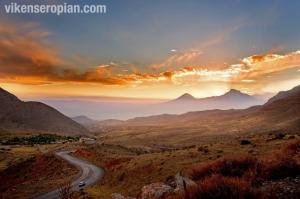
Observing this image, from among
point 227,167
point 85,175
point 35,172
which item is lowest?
point 35,172

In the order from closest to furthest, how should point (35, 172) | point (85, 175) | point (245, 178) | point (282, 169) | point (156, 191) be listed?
point (245, 178) → point (282, 169) → point (156, 191) → point (85, 175) → point (35, 172)

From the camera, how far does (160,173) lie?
33.1 metres

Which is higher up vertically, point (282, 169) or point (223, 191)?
point (223, 191)

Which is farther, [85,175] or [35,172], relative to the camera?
[35,172]

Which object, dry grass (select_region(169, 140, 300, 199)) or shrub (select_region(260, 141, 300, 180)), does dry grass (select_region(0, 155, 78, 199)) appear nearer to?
dry grass (select_region(169, 140, 300, 199))

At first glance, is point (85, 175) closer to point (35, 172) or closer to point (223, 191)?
point (35, 172)

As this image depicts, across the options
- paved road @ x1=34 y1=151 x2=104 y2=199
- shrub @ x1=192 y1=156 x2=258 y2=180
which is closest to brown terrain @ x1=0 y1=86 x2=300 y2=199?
shrub @ x1=192 y1=156 x2=258 y2=180

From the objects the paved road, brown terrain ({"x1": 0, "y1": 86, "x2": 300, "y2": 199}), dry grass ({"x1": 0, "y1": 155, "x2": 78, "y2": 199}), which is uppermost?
brown terrain ({"x1": 0, "y1": 86, "x2": 300, "y2": 199})

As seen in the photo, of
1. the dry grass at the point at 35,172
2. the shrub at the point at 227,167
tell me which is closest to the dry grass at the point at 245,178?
the shrub at the point at 227,167

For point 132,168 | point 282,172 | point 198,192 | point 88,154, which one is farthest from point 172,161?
point 88,154

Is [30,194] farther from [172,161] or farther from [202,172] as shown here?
[202,172]

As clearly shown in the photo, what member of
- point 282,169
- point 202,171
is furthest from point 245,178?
point 202,171

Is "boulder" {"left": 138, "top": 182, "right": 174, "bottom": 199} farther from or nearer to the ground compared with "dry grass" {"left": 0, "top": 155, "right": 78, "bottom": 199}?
farther from the ground

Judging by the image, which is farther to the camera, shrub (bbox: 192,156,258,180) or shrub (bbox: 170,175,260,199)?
shrub (bbox: 192,156,258,180)
